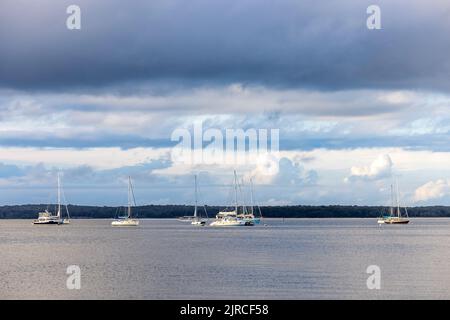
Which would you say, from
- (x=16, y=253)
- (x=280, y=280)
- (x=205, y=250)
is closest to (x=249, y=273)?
(x=280, y=280)

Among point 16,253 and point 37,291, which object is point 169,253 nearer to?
point 16,253

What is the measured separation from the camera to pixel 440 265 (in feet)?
287

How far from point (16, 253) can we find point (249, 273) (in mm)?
49579

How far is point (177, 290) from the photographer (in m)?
65.4

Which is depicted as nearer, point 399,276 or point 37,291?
point 37,291

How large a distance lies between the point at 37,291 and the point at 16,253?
52918mm
